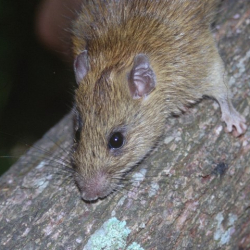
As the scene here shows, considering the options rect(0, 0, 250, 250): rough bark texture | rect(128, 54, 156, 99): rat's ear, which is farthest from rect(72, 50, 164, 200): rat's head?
rect(0, 0, 250, 250): rough bark texture

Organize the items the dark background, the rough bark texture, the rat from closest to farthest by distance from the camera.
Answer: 1. the rough bark texture
2. the rat
3. the dark background

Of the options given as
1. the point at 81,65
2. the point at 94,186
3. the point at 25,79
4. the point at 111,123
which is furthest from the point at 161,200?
the point at 25,79

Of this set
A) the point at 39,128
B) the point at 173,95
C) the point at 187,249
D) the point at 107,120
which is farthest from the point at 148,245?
the point at 39,128

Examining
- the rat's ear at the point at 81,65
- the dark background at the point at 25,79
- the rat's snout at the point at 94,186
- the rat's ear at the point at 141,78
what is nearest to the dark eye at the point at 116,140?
the rat's snout at the point at 94,186

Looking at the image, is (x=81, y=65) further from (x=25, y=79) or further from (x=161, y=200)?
(x=25, y=79)

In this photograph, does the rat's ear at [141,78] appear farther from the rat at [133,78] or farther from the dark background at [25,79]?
the dark background at [25,79]

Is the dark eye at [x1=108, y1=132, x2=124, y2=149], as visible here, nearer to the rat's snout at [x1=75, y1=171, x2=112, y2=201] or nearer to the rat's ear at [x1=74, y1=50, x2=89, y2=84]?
the rat's snout at [x1=75, y1=171, x2=112, y2=201]

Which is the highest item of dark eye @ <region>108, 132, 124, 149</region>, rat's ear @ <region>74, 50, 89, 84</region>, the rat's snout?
rat's ear @ <region>74, 50, 89, 84</region>

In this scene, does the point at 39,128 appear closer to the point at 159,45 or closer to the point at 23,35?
the point at 23,35
